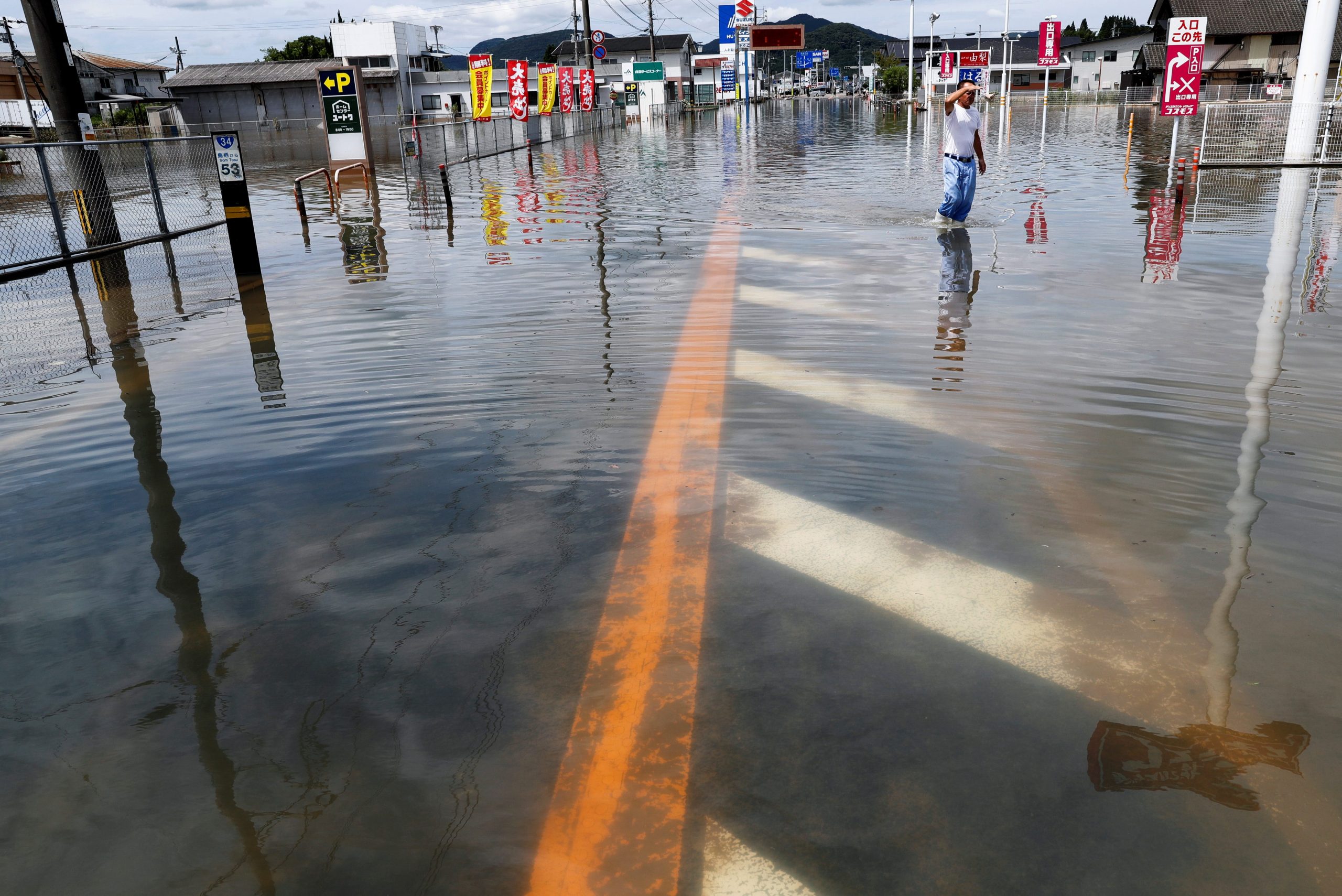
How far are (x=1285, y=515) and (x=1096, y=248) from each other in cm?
774

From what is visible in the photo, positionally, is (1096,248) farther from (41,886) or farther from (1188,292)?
(41,886)

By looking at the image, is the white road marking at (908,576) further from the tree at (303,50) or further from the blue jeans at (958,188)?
the tree at (303,50)

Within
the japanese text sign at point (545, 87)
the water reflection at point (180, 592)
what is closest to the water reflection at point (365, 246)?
the water reflection at point (180, 592)

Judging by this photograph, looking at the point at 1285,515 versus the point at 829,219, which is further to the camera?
the point at 829,219

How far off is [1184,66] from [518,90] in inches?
847

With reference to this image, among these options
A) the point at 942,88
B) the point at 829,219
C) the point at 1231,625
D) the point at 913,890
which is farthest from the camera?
the point at 942,88

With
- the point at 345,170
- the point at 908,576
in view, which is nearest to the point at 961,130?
the point at 908,576

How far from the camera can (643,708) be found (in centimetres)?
313

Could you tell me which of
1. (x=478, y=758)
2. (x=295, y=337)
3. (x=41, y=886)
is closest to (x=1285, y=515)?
(x=478, y=758)

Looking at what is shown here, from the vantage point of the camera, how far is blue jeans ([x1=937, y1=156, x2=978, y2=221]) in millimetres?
12789

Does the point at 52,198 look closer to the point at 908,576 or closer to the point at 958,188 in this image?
the point at 958,188

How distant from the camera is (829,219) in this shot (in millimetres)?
14312

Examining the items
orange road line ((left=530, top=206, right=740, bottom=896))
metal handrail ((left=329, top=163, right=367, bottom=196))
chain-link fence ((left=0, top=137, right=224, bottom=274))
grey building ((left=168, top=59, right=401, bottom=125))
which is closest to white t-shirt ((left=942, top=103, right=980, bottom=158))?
orange road line ((left=530, top=206, right=740, bottom=896))

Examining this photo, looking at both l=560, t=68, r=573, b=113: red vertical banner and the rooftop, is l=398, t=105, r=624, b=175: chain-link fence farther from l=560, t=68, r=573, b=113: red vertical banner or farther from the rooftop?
the rooftop
